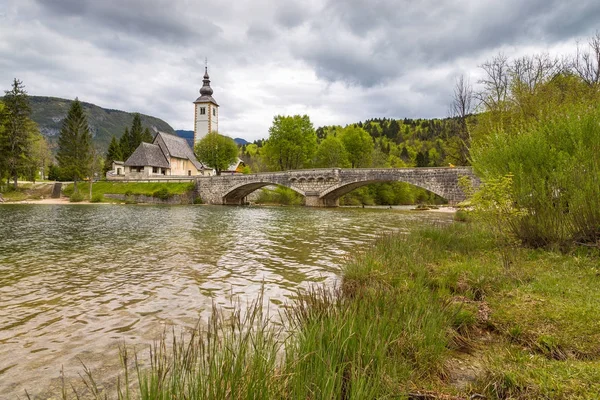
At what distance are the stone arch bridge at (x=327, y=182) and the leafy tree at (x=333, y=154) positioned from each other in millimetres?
15879

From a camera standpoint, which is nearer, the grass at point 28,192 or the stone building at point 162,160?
the grass at point 28,192

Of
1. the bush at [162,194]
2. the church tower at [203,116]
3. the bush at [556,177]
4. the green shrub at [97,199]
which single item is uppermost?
the church tower at [203,116]

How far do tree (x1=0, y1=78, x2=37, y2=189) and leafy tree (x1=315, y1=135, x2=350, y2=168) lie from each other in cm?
4469

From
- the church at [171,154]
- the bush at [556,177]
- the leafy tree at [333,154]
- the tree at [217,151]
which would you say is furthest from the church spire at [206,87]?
the bush at [556,177]

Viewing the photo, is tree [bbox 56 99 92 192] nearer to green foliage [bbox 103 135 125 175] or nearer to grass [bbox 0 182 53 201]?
grass [bbox 0 182 53 201]

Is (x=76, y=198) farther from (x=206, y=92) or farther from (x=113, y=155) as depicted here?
(x=206, y=92)

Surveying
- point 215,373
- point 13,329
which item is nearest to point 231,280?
point 13,329

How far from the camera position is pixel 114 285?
283 inches

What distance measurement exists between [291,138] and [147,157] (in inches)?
1037

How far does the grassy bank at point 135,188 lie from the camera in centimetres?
5025

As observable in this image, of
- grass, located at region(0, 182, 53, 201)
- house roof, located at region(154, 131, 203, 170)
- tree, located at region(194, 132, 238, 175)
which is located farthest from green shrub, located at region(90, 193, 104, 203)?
house roof, located at region(154, 131, 203, 170)

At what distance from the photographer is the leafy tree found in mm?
64000

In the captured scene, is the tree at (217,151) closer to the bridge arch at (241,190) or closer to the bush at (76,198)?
the bridge arch at (241,190)

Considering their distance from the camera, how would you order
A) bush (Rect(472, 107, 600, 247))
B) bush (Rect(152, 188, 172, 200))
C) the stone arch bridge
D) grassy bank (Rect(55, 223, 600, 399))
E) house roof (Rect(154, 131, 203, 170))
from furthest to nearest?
1. house roof (Rect(154, 131, 203, 170))
2. bush (Rect(152, 188, 172, 200))
3. the stone arch bridge
4. bush (Rect(472, 107, 600, 247))
5. grassy bank (Rect(55, 223, 600, 399))
